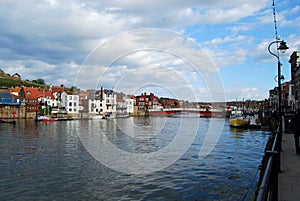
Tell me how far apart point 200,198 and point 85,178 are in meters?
6.27

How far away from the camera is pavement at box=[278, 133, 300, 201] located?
6.82 m

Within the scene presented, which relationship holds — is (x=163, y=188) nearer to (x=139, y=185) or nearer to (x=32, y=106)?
(x=139, y=185)

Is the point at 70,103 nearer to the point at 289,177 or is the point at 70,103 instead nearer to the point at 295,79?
the point at 295,79

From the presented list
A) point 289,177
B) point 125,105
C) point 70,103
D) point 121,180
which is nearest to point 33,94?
point 70,103

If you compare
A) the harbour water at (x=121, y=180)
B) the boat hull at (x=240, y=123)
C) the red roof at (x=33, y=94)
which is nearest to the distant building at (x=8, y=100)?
the red roof at (x=33, y=94)

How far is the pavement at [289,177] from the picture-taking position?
6.82m

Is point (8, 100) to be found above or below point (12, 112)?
above

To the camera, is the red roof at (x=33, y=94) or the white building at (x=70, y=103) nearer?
the red roof at (x=33, y=94)

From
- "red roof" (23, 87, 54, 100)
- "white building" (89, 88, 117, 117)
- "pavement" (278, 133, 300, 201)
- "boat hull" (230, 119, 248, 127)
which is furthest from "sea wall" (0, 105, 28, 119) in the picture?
"pavement" (278, 133, 300, 201)

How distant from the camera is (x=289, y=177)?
8414 millimetres

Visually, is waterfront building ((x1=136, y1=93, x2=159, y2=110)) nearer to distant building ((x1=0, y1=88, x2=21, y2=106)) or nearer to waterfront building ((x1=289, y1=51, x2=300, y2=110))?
distant building ((x1=0, y1=88, x2=21, y2=106))

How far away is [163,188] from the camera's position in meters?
13.4

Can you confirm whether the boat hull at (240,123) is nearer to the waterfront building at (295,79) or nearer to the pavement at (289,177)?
the waterfront building at (295,79)

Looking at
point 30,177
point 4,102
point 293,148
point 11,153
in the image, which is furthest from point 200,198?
point 4,102
